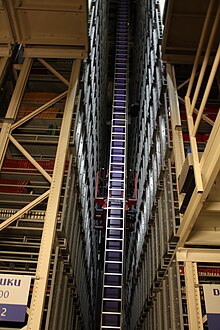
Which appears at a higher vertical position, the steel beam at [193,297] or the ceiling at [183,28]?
the ceiling at [183,28]

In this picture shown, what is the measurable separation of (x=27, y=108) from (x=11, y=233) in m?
3.48

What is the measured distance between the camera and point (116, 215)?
17.0 metres

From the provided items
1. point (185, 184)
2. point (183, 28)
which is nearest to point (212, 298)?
point (185, 184)

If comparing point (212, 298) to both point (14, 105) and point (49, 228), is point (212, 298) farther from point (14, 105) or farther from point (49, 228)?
point (14, 105)

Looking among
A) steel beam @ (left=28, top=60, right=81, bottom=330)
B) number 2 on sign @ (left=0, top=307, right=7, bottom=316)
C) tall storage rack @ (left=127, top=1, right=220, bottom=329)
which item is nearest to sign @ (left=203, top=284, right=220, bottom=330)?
tall storage rack @ (left=127, top=1, right=220, bottom=329)

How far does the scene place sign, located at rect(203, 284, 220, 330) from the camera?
5.71m

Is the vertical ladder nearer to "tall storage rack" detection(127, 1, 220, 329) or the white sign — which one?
"tall storage rack" detection(127, 1, 220, 329)

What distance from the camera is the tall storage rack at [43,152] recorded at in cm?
723

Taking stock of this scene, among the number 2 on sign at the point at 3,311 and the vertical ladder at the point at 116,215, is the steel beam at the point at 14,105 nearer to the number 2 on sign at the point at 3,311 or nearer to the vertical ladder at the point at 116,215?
the number 2 on sign at the point at 3,311

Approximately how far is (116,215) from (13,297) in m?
11.1

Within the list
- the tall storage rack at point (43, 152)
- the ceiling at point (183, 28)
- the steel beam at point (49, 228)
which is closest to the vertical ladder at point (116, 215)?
the tall storage rack at point (43, 152)

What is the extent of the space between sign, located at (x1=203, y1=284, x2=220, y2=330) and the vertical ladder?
863 centimetres

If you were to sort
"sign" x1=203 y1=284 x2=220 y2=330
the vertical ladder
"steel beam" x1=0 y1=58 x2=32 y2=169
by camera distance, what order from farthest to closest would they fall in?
the vertical ladder < "steel beam" x1=0 y1=58 x2=32 y2=169 < "sign" x1=203 y1=284 x2=220 y2=330

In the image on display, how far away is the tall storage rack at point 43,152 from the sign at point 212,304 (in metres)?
2.58
